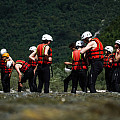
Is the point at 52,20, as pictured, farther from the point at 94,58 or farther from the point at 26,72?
the point at 94,58

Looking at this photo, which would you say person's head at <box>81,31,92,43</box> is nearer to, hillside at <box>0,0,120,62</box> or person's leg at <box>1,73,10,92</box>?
person's leg at <box>1,73,10,92</box>

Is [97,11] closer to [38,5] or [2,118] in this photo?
[38,5]

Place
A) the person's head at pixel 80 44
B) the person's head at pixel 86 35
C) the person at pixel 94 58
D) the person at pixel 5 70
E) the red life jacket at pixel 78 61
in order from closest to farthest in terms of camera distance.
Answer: the person at pixel 94 58 < the person's head at pixel 86 35 < the red life jacket at pixel 78 61 < the person's head at pixel 80 44 < the person at pixel 5 70

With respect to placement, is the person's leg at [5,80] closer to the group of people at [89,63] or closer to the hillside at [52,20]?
the group of people at [89,63]

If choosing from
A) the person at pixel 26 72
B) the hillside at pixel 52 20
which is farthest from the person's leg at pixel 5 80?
the hillside at pixel 52 20

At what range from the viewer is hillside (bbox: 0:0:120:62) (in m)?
72.2

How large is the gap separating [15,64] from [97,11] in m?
80.5

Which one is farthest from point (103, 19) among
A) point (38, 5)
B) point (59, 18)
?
point (38, 5)

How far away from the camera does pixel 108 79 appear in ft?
39.2

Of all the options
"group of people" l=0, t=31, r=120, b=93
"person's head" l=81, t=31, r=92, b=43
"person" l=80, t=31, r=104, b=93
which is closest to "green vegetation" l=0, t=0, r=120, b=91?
"group of people" l=0, t=31, r=120, b=93

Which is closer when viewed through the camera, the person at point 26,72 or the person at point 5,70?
the person at point 26,72

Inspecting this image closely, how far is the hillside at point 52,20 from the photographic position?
72.2 metres

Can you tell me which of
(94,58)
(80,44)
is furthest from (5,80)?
(94,58)

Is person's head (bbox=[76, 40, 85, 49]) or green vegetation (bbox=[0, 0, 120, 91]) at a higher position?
green vegetation (bbox=[0, 0, 120, 91])
